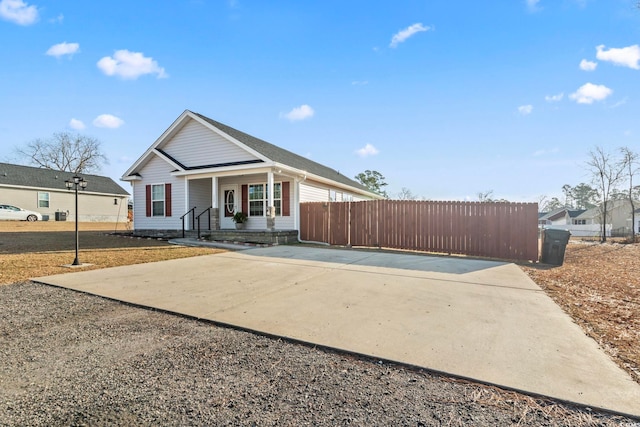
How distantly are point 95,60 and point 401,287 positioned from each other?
14588 millimetres

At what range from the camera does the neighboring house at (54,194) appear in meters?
25.0

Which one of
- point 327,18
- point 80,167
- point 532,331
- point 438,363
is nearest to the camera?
point 438,363

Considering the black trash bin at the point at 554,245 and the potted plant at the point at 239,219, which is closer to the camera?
the black trash bin at the point at 554,245

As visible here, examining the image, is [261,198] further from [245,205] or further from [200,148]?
[200,148]

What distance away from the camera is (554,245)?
8.50m

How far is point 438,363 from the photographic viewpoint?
245 centimetres

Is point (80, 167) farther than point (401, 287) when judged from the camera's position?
Yes

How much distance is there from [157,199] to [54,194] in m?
20.5

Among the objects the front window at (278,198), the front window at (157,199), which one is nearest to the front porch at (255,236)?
the front window at (278,198)

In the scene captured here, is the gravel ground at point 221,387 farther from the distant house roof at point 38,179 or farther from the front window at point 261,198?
the distant house roof at point 38,179

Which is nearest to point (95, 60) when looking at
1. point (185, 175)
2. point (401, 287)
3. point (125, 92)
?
point (125, 92)

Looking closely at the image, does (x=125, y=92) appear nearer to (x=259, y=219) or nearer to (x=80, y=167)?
(x=259, y=219)

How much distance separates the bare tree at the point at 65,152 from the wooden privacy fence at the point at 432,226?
44.0 m

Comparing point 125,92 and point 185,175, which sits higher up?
point 125,92
